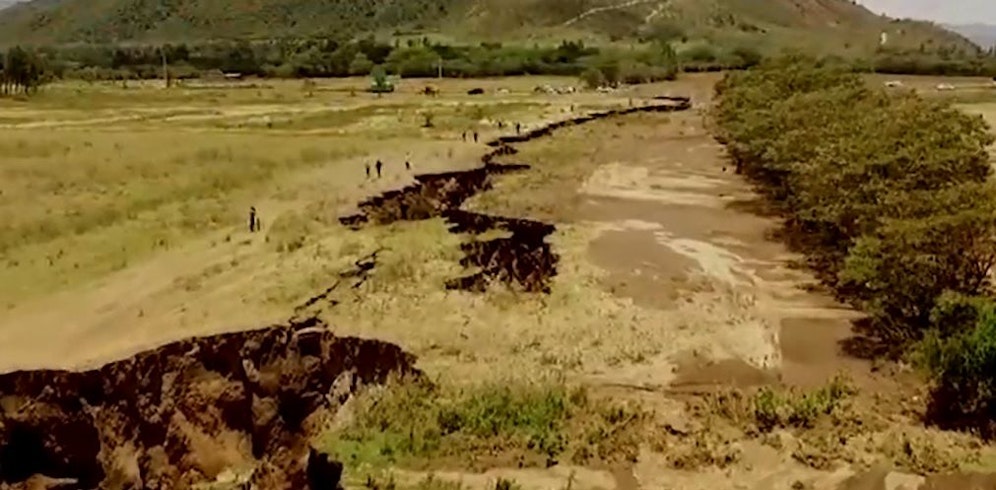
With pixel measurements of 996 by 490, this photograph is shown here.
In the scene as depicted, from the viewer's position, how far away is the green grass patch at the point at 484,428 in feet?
58.8

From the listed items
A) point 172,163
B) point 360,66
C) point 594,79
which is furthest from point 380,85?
point 172,163

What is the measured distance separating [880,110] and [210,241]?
22158mm

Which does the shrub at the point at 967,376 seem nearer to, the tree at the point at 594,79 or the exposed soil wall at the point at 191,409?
the exposed soil wall at the point at 191,409

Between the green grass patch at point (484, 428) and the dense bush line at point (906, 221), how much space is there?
605 cm

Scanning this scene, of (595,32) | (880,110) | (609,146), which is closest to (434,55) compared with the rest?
(595,32)

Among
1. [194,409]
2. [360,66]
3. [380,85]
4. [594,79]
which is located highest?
[594,79]

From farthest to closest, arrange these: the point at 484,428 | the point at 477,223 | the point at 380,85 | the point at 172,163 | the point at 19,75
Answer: the point at 380,85 < the point at 19,75 < the point at 172,163 < the point at 477,223 < the point at 484,428

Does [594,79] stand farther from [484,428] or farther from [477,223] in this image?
[484,428]

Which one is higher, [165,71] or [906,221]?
[906,221]

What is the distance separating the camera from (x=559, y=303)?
91.4 ft

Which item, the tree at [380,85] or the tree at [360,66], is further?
the tree at [360,66]

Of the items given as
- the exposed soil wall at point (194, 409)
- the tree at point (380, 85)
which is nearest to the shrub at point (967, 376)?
the exposed soil wall at point (194, 409)

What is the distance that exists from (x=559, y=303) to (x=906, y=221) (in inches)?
326

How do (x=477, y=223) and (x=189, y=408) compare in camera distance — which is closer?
(x=189, y=408)
